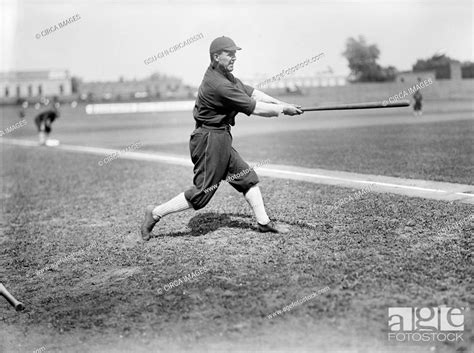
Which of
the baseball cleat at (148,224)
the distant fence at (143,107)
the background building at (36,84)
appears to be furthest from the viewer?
the background building at (36,84)

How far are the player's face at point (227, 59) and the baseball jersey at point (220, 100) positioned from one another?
0.23 feet

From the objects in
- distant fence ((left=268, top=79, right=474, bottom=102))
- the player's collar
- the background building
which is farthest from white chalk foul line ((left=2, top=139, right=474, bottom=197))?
the background building

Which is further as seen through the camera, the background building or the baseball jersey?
the background building

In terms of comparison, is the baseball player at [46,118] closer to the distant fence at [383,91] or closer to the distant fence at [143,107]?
the distant fence at [143,107]

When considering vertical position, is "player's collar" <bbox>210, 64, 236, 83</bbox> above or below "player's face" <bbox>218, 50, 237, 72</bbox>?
below

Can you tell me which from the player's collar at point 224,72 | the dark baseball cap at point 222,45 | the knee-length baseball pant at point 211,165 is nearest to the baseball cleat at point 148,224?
the knee-length baseball pant at point 211,165

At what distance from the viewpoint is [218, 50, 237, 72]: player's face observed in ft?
18.1

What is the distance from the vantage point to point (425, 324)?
3.51 meters

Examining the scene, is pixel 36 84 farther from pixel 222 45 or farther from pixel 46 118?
pixel 222 45

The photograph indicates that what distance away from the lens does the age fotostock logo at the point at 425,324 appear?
11.1ft

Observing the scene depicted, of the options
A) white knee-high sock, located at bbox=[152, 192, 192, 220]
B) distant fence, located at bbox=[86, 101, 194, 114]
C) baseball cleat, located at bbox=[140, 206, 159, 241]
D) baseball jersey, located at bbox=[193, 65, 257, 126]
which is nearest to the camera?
baseball jersey, located at bbox=[193, 65, 257, 126]

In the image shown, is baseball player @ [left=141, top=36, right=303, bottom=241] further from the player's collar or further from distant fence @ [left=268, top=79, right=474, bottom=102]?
distant fence @ [left=268, top=79, right=474, bottom=102]

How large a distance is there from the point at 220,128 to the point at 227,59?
0.74 metres

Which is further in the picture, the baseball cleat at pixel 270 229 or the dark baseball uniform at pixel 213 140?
the baseball cleat at pixel 270 229
